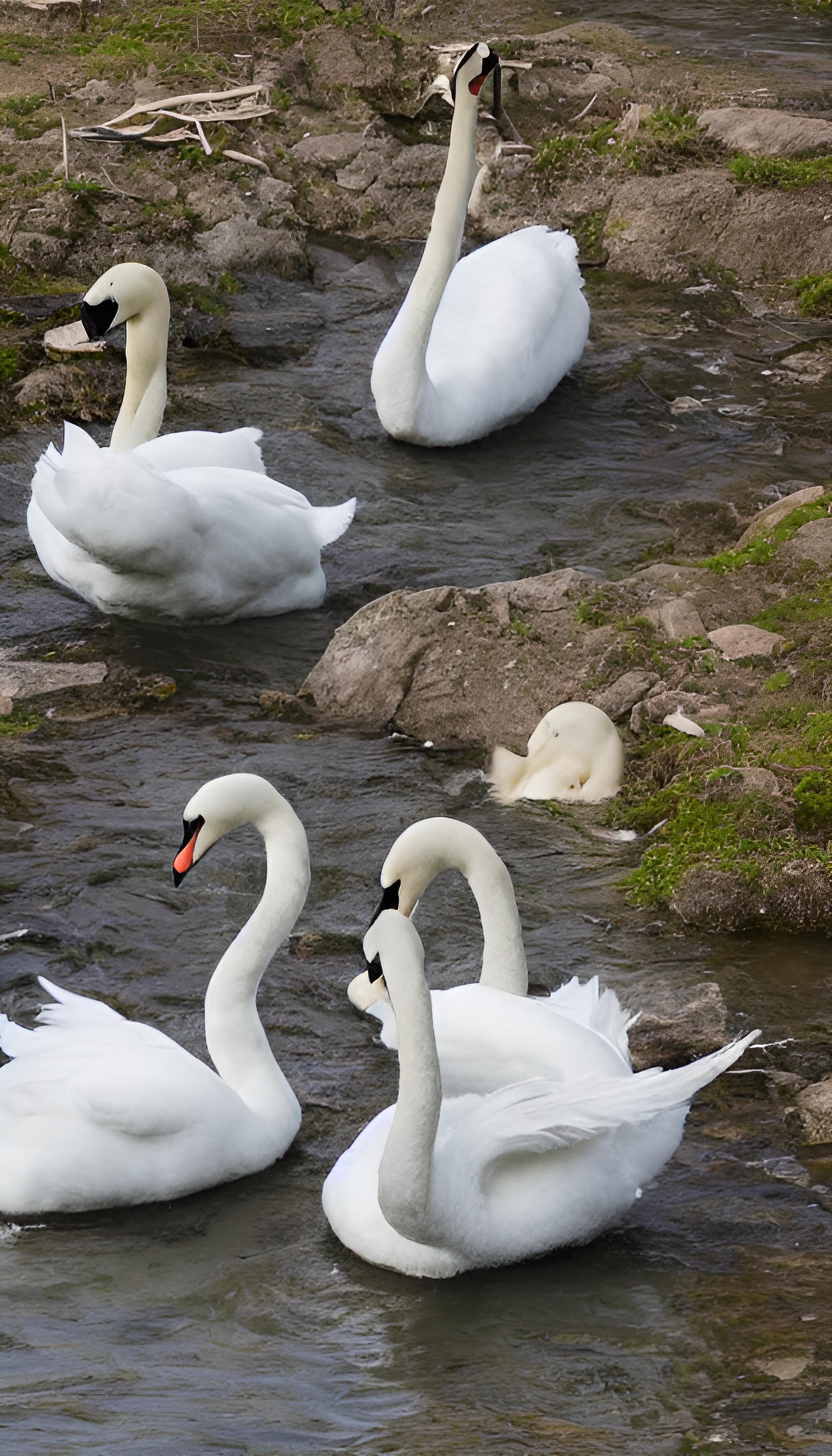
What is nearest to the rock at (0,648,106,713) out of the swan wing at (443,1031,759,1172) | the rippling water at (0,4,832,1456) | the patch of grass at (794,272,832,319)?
the rippling water at (0,4,832,1456)

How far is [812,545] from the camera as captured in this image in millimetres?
8398

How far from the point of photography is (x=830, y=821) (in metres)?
6.47

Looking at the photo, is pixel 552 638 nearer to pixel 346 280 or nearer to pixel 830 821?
pixel 830 821

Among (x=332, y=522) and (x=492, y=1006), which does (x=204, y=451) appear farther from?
(x=492, y=1006)

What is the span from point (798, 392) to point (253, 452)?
11.7 ft

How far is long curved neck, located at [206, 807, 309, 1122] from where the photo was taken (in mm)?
4953

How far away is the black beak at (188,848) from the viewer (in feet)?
16.8

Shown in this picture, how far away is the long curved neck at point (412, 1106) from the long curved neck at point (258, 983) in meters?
0.78

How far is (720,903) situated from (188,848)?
183cm

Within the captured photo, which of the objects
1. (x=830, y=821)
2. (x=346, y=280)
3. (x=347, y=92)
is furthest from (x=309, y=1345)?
(x=347, y=92)

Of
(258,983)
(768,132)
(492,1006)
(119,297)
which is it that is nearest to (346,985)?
(258,983)

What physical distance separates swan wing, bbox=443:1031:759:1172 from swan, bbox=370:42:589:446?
604 cm

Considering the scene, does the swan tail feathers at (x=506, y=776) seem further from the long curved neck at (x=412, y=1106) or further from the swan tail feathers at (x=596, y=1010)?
the long curved neck at (x=412, y=1106)

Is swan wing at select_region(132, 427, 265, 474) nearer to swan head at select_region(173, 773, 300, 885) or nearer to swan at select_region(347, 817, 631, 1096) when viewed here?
swan head at select_region(173, 773, 300, 885)
